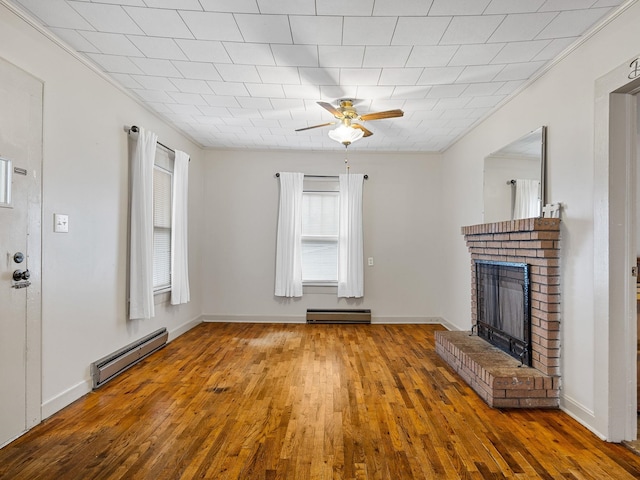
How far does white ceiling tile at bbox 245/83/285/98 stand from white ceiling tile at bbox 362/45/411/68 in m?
0.88

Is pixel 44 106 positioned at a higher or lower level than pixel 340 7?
lower

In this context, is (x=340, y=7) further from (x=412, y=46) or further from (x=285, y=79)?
(x=285, y=79)

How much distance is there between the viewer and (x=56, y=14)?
219 centimetres

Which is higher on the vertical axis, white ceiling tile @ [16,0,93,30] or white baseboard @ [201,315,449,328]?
white ceiling tile @ [16,0,93,30]

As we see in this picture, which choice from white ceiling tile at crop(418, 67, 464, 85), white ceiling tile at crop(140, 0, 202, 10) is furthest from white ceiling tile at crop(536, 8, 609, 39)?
white ceiling tile at crop(140, 0, 202, 10)

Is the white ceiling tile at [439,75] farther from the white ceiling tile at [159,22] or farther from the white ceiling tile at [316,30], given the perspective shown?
the white ceiling tile at [159,22]

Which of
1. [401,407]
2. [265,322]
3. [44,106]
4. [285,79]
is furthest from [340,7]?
[265,322]

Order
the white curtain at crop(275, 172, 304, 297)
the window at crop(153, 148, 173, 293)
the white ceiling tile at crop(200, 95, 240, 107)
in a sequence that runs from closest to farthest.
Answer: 1. the white ceiling tile at crop(200, 95, 240, 107)
2. the window at crop(153, 148, 173, 293)
3. the white curtain at crop(275, 172, 304, 297)

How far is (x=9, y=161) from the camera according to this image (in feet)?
6.87

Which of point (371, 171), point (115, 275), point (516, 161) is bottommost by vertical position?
point (115, 275)

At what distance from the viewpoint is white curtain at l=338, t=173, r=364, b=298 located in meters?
5.28

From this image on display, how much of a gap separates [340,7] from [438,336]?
3.27 metres

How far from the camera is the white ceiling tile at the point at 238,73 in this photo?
2.80 metres

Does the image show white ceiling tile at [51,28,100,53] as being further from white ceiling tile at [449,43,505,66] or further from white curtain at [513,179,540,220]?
white curtain at [513,179,540,220]
